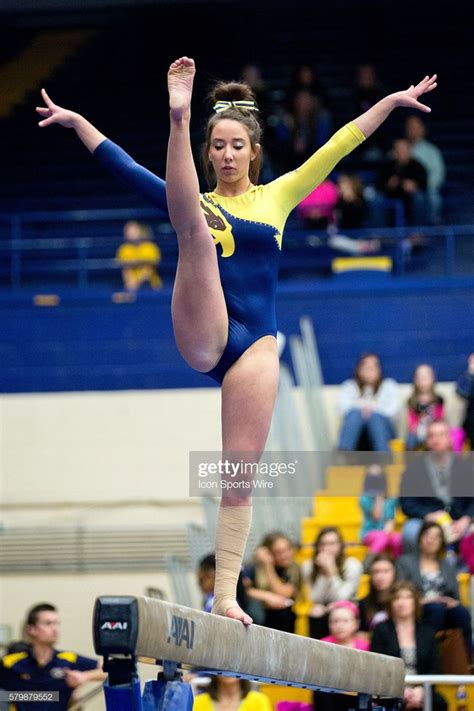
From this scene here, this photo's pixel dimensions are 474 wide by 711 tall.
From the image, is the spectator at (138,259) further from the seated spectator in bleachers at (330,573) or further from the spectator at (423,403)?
the seated spectator in bleachers at (330,573)

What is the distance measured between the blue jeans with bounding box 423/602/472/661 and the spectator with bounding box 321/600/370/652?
1.31 ft

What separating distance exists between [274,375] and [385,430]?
5.18m

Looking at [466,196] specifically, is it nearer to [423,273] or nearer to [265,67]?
[423,273]

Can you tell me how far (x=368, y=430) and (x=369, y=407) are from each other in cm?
17

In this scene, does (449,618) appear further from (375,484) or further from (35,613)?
(35,613)

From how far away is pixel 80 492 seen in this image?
1096 cm

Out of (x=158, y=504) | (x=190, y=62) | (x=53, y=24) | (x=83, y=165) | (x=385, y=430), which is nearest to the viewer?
(x=190, y=62)

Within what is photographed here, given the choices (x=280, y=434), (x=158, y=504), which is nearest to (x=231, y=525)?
(x=280, y=434)

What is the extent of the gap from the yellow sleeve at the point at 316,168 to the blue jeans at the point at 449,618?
3.14 meters

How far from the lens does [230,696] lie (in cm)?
666

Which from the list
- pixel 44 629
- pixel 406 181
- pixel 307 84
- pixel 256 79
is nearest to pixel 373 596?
pixel 44 629

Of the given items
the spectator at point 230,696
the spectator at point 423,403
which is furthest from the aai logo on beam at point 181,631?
the spectator at point 423,403

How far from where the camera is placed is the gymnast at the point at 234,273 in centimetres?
455

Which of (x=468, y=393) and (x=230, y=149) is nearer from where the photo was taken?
(x=230, y=149)
